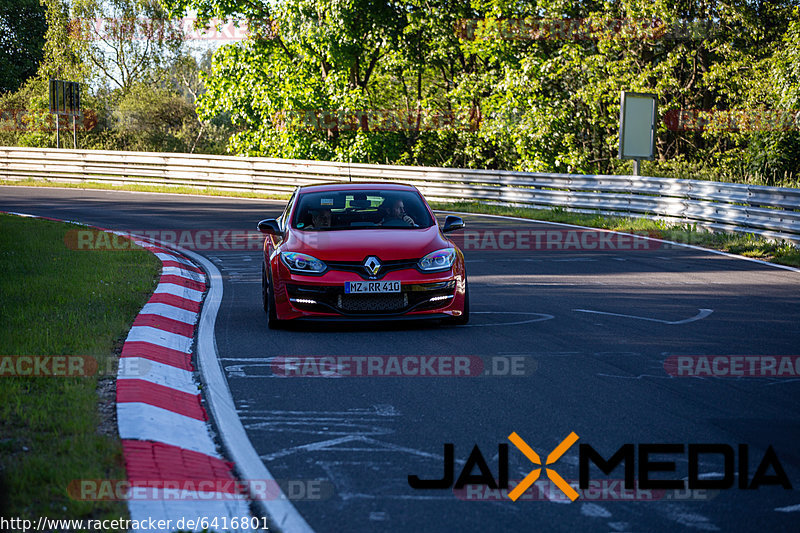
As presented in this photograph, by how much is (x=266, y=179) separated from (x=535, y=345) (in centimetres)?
2254

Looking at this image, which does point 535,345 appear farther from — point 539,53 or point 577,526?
point 539,53

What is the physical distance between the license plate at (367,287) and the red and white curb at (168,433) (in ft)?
4.73

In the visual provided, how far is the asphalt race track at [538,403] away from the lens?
4.14m

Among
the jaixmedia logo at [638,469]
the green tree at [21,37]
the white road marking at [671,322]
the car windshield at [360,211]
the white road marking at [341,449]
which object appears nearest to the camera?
the jaixmedia logo at [638,469]

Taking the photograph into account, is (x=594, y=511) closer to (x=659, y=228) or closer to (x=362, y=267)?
(x=362, y=267)

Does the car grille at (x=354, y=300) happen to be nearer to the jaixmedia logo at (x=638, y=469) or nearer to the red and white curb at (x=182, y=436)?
the red and white curb at (x=182, y=436)

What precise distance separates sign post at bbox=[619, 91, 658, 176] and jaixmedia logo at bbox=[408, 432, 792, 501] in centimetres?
1811

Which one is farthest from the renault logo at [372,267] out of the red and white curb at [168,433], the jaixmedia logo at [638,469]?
the jaixmedia logo at [638,469]

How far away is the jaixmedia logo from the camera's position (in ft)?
14.6

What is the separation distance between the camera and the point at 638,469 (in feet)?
15.4

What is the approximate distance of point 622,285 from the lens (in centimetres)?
1170

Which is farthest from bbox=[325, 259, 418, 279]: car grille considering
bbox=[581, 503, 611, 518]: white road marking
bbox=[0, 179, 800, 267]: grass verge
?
bbox=[0, 179, 800, 267]: grass verge

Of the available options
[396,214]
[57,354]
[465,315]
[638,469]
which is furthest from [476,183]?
[638,469]

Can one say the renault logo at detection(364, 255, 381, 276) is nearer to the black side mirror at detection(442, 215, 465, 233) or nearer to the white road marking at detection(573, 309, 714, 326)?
the black side mirror at detection(442, 215, 465, 233)
